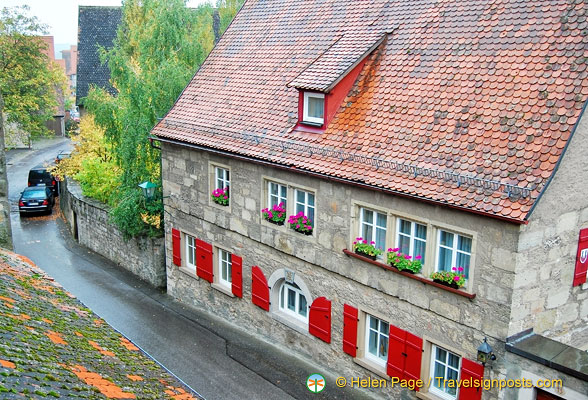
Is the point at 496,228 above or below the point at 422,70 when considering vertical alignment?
below

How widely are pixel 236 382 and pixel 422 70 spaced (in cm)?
789

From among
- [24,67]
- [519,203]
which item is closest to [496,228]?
[519,203]

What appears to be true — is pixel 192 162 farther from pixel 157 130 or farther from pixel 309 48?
pixel 309 48

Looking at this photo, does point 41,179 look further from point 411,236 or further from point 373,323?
point 411,236

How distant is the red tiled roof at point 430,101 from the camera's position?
10.4m

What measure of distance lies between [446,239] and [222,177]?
7012 mm

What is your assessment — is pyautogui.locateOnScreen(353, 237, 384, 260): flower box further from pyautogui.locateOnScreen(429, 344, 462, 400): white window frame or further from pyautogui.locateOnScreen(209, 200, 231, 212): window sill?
pyautogui.locateOnScreen(209, 200, 231, 212): window sill

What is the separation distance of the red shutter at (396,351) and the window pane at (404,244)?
1.56 metres

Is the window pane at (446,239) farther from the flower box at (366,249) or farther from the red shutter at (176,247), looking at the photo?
the red shutter at (176,247)

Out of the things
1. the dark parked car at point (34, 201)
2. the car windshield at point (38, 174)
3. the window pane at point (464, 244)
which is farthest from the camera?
the car windshield at point (38, 174)

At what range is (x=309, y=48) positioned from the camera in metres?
16.0

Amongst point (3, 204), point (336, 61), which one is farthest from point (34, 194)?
point (336, 61)

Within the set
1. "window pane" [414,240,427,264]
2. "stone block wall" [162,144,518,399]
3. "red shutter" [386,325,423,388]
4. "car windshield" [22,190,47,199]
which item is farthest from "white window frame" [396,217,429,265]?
"car windshield" [22,190,47,199]

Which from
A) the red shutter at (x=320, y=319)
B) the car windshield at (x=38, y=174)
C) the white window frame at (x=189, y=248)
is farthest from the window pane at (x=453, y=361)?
the car windshield at (x=38, y=174)
